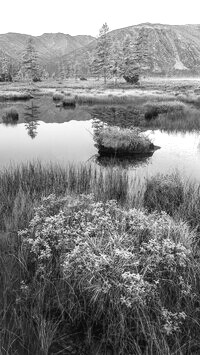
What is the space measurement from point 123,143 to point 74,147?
4204 millimetres

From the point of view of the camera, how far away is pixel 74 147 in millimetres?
23062

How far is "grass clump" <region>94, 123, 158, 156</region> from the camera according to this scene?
20.3 m

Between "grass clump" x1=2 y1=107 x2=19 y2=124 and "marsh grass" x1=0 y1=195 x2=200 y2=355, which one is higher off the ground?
"marsh grass" x1=0 y1=195 x2=200 y2=355

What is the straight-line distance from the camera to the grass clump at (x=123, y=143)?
2030 cm

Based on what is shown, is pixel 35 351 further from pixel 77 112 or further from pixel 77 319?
pixel 77 112

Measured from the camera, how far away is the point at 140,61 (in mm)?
116188

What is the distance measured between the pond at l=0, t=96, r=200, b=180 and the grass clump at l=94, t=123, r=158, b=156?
0.74 metres

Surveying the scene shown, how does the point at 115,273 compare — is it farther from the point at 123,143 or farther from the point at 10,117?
the point at 10,117

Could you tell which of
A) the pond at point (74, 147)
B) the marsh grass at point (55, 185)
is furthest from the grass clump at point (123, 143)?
the marsh grass at point (55, 185)

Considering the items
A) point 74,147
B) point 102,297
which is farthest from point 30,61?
point 102,297

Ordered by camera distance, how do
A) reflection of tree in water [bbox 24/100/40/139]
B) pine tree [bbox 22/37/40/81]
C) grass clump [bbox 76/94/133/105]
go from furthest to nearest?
1. pine tree [bbox 22/37/40/81]
2. grass clump [bbox 76/94/133/105]
3. reflection of tree in water [bbox 24/100/40/139]

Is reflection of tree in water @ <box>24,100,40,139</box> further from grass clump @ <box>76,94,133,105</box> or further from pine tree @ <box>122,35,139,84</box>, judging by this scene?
pine tree @ <box>122,35,139,84</box>

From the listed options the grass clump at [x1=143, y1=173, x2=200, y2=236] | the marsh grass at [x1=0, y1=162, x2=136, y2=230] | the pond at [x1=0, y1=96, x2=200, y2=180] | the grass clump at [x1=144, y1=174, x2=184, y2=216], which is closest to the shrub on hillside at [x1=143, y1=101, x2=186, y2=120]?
the pond at [x1=0, y1=96, x2=200, y2=180]

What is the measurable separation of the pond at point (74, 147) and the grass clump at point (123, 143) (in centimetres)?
74
